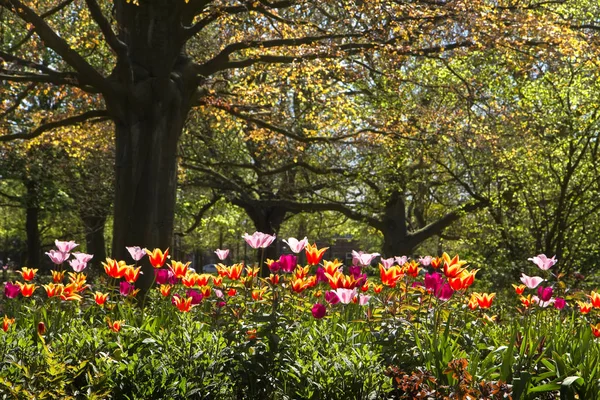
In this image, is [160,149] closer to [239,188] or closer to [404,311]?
[404,311]

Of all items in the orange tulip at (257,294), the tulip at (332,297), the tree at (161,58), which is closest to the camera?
the tulip at (332,297)

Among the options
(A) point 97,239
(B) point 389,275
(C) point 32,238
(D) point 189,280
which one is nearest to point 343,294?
(B) point 389,275

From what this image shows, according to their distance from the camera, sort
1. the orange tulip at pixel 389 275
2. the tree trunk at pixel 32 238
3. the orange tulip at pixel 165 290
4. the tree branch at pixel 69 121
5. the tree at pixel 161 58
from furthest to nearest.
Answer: the tree trunk at pixel 32 238
the tree branch at pixel 69 121
the tree at pixel 161 58
the orange tulip at pixel 165 290
the orange tulip at pixel 389 275

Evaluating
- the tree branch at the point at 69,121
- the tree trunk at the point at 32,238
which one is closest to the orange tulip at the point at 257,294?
the tree branch at the point at 69,121

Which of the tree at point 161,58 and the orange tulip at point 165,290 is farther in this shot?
the tree at point 161,58

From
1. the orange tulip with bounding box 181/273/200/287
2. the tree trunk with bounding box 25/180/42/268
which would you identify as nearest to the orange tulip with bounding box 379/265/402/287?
the orange tulip with bounding box 181/273/200/287

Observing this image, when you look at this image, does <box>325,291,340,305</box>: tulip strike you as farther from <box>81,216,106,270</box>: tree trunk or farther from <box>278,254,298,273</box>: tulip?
<box>81,216,106,270</box>: tree trunk

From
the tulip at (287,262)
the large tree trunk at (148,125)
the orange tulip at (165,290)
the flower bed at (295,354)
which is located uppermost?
the large tree trunk at (148,125)

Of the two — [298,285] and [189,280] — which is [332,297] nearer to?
[298,285]

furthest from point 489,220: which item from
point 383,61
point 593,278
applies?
point 383,61

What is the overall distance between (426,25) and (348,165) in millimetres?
10701

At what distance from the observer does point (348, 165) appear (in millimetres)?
20969

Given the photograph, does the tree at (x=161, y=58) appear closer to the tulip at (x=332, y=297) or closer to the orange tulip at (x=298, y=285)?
the orange tulip at (x=298, y=285)

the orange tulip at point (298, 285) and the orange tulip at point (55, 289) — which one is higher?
the orange tulip at point (298, 285)
